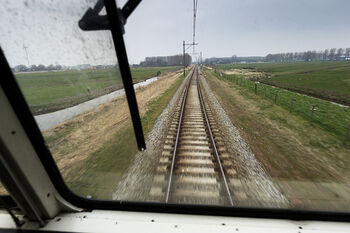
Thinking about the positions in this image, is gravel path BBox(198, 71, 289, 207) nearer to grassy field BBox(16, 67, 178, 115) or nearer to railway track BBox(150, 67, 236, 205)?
railway track BBox(150, 67, 236, 205)

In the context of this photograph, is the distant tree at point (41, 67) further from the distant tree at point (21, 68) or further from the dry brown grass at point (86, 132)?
the dry brown grass at point (86, 132)

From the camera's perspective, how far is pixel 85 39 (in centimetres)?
137

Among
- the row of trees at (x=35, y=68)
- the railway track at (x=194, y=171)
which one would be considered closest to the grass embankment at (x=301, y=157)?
the railway track at (x=194, y=171)

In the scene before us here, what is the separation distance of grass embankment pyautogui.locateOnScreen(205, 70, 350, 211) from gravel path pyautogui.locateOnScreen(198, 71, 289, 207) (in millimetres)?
193

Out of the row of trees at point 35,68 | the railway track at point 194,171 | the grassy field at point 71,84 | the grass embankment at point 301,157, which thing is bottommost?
the grass embankment at point 301,157

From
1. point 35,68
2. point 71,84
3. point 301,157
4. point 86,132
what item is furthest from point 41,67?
point 301,157

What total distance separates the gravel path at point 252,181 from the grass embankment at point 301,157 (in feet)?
0.63

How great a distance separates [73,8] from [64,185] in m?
1.64

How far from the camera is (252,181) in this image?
12.8ft

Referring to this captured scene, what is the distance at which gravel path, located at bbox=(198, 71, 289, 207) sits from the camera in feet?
10.9

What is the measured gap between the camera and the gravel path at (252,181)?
3311mm

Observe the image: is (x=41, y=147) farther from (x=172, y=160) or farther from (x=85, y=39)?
(x=172, y=160)

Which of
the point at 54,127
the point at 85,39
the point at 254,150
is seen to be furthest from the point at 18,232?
the point at 254,150

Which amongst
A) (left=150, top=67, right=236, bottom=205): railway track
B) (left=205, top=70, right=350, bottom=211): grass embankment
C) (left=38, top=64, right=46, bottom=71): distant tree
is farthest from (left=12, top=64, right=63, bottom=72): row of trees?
(left=205, top=70, right=350, bottom=211): grass embankment
